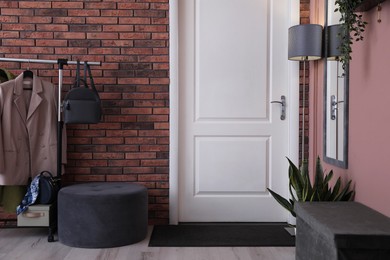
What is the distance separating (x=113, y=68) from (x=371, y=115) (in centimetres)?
214

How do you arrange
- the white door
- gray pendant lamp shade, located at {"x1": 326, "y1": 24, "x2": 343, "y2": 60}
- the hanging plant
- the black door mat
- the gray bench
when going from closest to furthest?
the gray bench → the hanging plant → gray pendant lamp shade, located at {"x1": 326, "y1": 24, "x2": 343, "y2": 60} → the black door mat → the white door

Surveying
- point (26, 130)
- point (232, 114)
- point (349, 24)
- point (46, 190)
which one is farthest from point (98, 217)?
point (349, 24)

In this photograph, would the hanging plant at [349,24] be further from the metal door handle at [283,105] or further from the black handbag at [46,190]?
the black handbag at [46,190]

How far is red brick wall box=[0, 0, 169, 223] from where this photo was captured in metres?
3.89

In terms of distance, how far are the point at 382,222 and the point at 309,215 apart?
356 mm

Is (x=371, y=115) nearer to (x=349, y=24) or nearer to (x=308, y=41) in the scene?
(x=349, y=24)

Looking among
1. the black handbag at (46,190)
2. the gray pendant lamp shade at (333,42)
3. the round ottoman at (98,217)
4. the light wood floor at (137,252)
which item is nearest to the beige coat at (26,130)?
the black handbag at (46,190)

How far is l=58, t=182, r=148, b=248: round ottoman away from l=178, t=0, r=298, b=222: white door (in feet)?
2.46

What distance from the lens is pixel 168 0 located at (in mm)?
3908

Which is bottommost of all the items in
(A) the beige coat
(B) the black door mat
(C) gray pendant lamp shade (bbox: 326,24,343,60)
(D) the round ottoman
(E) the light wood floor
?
(E) the light wood floor

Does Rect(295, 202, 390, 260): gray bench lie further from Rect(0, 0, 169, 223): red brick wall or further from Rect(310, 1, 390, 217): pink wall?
Rect(0, 0, 169, 223): red brick wall

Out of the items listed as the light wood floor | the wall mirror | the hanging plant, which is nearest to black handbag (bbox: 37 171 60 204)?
the light wood floor

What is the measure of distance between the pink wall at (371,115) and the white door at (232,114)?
1030 millimetres

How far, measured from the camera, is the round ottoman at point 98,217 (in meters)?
3.25
